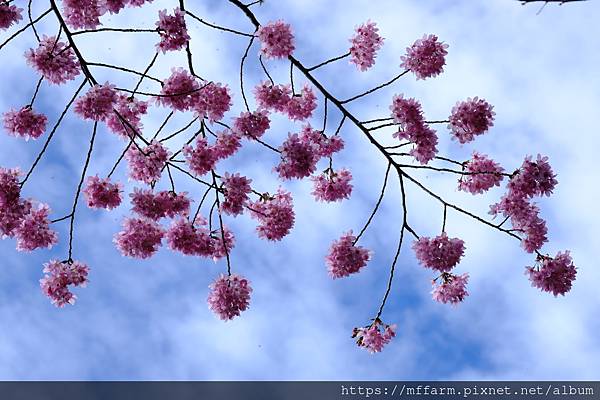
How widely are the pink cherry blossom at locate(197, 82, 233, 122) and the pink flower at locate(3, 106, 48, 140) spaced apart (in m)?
1.93

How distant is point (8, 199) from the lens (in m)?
8.98

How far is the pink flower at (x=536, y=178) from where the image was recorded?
908 centimetres

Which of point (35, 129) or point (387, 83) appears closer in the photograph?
point (387, 83)

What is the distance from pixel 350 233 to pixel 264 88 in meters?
2.32

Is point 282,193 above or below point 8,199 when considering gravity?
above

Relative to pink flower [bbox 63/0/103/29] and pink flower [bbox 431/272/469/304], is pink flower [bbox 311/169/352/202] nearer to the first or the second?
pink flower [bbox 431/272/469/304]

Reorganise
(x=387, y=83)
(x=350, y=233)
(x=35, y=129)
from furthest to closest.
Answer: (x=350, y=233) → (x=35, y=129) → (x=387, y=83)

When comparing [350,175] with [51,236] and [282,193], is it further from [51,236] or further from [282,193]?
[51,236]

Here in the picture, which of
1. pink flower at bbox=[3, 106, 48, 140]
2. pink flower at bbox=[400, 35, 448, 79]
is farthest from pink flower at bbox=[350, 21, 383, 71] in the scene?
Answer: pink flower at bbox=[3, 106, 48, 140]

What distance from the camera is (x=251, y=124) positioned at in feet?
31.7

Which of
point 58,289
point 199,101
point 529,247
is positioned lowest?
point 58,289

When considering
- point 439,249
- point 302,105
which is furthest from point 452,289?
point 302,105

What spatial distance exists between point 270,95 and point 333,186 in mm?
1525

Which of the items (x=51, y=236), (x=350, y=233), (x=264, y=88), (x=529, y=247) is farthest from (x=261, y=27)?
(x=529, y=247)
